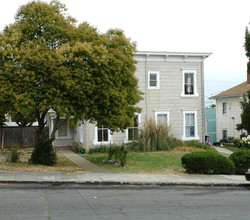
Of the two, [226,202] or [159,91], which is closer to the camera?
[226,202]

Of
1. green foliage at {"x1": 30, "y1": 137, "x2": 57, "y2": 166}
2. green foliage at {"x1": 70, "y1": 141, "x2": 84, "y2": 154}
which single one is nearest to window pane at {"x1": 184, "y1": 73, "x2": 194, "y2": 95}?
green foliage at {"x1": 70, "y1": 141, "x2": 84, "y2": 154}

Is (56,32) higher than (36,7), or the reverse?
(36,7)

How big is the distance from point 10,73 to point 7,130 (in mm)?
13811

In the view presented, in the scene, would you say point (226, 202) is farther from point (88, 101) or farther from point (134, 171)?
point (88, 101)

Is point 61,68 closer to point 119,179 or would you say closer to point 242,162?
point 119,179

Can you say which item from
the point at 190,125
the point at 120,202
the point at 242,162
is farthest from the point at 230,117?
the point at 120,202

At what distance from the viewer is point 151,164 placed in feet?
56.6

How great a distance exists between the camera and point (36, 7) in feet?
47.0

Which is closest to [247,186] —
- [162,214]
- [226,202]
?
[226,202]

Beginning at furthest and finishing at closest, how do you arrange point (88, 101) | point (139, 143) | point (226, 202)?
point (139, 143), point (88, 101), point (226, 202)

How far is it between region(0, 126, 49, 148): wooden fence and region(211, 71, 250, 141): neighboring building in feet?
70.0

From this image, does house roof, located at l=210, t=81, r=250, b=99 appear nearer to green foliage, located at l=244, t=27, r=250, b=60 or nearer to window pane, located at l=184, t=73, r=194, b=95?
window pane, located at l=184, t=73, r=194, b=95

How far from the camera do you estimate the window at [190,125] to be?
25891 millimetres

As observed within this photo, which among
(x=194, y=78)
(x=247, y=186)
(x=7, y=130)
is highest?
(x=194, y=78)
